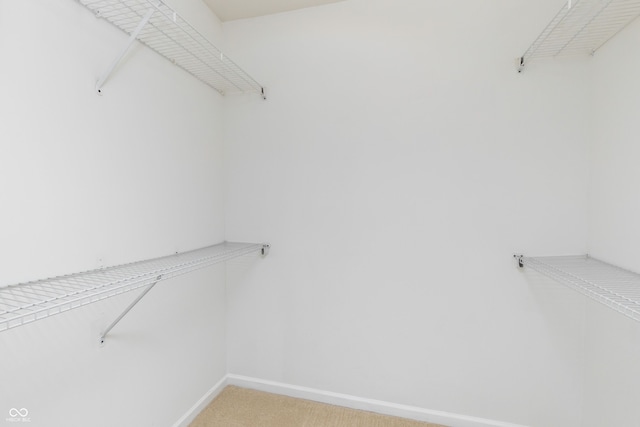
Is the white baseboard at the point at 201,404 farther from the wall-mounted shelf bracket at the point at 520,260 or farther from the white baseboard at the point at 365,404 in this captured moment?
the wall-mounted shelf bracket at the point at 520,260

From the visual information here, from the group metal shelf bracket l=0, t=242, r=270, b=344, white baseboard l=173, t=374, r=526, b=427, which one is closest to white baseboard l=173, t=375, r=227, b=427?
white baseboard l=173, t=374, r=526, b=427

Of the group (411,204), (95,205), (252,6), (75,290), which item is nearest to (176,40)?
(252,6)

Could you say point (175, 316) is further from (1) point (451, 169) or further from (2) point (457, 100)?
(2) point (457, 100)

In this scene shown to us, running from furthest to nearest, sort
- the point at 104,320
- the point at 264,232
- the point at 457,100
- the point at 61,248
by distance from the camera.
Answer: the point at 264,232, the point at 457,100, the point at 104,320, the point at 61,248

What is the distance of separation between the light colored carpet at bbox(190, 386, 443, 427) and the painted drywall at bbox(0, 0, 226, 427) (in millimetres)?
166

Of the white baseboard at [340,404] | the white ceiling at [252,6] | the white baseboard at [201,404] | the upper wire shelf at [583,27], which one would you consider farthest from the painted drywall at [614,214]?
the white baseboard at [201,404]

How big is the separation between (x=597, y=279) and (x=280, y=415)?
169 cm

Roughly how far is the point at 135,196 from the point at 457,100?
5.57 ft

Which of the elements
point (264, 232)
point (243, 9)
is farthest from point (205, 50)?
point (264, 232)

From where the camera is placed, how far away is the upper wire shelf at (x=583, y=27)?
1.12 meters

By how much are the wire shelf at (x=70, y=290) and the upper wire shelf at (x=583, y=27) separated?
A: 177 cm

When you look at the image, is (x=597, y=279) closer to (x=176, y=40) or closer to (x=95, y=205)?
(x=95, y=205)

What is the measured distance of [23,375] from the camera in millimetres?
856

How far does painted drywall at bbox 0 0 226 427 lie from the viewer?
85 cm
